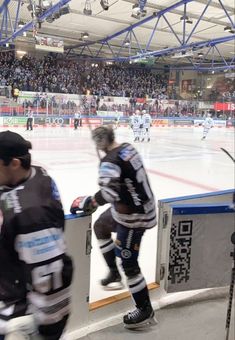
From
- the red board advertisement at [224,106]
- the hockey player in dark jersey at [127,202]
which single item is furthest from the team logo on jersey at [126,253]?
the red board advertisement at [224,106]

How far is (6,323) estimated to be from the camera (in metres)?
1.24

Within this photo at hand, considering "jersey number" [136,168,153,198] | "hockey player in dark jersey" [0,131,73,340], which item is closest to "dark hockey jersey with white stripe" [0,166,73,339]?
"hockey player in dark jersey" [0,131,73,340]

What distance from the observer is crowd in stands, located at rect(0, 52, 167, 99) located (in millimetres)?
23880

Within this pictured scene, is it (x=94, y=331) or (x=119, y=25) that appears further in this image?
(x=119, y=25)

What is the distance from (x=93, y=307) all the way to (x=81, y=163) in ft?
20.7

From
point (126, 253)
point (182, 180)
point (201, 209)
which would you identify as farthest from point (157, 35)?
point (126, 253)

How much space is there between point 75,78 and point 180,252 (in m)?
25.0

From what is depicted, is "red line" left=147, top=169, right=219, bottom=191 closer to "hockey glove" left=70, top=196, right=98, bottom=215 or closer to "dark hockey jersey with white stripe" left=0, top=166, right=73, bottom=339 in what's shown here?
"hockey glove" left=70, top=196, right=98, bottom=215

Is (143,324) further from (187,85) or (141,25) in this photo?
(187,85)

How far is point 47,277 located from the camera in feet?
3.66

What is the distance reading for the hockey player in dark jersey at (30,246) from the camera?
108 centimetres

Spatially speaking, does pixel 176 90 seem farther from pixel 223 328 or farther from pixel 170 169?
pixel 223 328

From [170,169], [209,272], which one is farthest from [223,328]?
[170,169]

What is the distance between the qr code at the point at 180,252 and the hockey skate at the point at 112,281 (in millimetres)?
370
